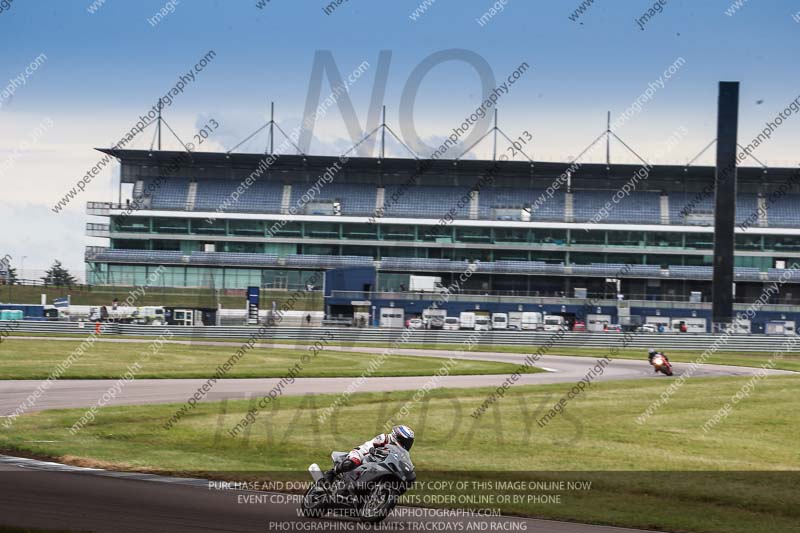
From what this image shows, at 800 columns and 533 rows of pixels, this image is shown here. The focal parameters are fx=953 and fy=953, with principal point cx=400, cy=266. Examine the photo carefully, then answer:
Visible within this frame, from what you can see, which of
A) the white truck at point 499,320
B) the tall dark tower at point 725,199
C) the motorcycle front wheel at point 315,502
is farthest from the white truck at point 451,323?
the motorcycle front wheel at point 315,502

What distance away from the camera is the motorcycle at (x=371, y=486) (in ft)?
37.7

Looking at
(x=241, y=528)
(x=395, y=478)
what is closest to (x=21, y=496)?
(x=241, y=528)

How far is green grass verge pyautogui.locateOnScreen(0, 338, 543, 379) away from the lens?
3466 centimetres

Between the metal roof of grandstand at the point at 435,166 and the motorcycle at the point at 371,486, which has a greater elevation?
the metal roof of grandstand at the point at 435,166

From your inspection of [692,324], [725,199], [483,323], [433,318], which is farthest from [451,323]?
[725,199]

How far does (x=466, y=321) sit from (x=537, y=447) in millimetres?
56023

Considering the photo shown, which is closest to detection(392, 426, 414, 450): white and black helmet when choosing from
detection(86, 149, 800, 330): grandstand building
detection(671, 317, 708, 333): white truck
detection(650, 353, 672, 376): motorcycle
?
detection(650, 353, 672, 376): motorcycle

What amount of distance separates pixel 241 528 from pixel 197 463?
5.68m

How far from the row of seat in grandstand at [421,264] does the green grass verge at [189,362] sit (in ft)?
145

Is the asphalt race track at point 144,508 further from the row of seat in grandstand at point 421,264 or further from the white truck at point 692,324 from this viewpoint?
the row of seat in grandstand at point 421,264

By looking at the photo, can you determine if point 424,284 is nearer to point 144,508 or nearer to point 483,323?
point 483,323

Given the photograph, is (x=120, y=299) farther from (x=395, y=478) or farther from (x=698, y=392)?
(x=395, y=478)

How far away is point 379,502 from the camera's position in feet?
37.9

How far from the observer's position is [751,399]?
30.5 metres
